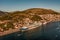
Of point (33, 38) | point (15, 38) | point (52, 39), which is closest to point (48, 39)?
point (52, 39)

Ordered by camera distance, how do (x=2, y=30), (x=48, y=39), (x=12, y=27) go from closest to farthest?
(x=48, y=39) < (x=2, y=30) < (x=12, y=27)

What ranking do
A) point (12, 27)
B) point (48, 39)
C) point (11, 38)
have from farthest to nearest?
1. point (12, 27)
2. point (11, 38)
3. point (48, 39)

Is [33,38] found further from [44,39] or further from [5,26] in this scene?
[5,26]

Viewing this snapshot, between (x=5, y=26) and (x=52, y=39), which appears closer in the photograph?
(x=52, y=39)

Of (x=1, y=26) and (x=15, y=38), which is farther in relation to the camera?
(x=1, y=26)

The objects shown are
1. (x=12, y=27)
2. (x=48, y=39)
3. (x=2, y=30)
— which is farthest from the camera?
(x=12, y=27)

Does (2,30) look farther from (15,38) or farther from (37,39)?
(37,39)

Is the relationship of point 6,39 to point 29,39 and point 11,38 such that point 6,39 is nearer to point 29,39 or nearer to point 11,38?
point 11,38

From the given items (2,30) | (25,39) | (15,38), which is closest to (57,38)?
(25,39)

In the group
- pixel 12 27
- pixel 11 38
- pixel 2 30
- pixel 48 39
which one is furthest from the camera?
pixel 12 27
